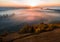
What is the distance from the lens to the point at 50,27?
1262 mm

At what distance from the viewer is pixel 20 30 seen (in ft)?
4.05

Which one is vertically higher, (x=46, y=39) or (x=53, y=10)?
(x=53, y=10)

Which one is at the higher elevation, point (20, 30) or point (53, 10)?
point (53, 10)

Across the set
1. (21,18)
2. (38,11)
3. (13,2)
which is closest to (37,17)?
(38,11)

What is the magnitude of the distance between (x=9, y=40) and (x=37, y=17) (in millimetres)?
410

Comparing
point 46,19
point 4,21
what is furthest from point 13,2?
point 46,19

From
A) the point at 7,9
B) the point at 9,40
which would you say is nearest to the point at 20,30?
the point at 9,40

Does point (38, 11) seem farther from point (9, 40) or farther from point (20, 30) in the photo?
point (9, 40)

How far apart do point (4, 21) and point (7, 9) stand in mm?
141

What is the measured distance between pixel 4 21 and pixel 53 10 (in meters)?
0.58

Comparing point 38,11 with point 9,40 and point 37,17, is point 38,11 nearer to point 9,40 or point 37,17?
point 37,17

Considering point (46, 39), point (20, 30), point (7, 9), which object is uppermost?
point (7, 9)

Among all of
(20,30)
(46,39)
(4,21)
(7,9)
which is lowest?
(46,39)

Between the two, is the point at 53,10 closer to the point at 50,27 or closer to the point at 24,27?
the point at 50,27
